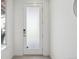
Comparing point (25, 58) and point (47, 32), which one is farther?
point (47, 32)

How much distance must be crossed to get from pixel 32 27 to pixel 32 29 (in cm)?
9

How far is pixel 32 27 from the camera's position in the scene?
237 inches

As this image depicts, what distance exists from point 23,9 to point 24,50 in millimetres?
1843

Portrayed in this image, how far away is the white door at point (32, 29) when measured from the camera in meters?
6.00

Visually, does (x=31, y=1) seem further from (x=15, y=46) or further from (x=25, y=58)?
(x=25, y=58)

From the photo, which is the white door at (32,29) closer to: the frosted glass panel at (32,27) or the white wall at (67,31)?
the frosted glass panel at (32,27)

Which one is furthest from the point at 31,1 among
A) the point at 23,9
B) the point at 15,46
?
the point at 15,46

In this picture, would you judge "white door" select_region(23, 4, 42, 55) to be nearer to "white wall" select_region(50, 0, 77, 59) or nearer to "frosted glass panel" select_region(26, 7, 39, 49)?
"frosted glass panel" select_region(26, 7, 39, 49)

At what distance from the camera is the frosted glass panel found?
6.00 m

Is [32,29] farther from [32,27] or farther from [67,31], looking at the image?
[67,31]

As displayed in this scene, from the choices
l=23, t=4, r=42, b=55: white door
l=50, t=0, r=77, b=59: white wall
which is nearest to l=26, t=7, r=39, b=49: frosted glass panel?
l=23, t=4, r=42, b=55: white door

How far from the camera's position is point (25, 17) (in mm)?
6000

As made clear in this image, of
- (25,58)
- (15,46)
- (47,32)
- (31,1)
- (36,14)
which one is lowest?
(25,58)

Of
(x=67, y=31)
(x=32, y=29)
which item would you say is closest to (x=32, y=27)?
(x=32, y=29)
